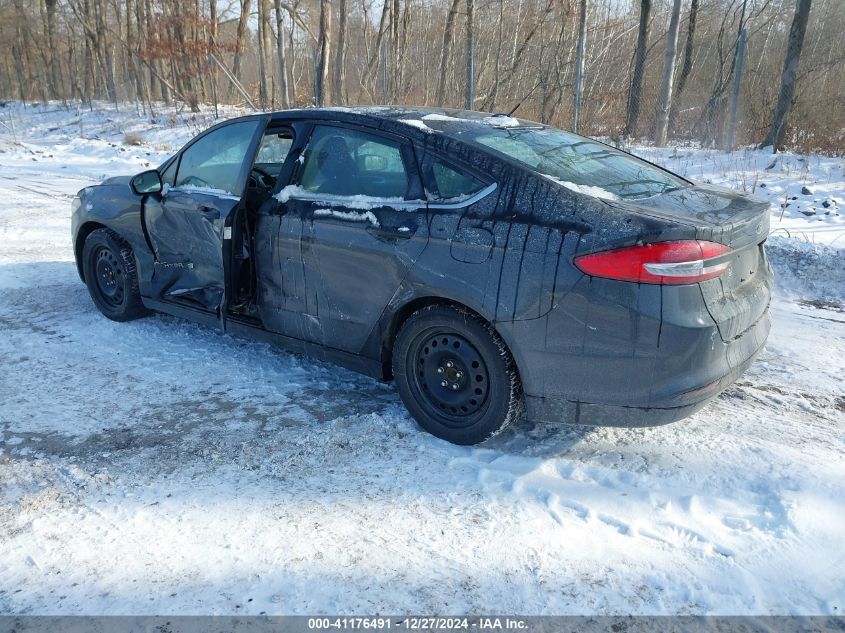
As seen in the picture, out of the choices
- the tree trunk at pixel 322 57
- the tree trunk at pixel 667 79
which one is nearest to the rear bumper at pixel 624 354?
the tree trunk at pixel 667 79

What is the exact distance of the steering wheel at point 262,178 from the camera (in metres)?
4.39

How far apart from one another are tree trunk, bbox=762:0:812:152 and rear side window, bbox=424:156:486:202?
38.0 feet

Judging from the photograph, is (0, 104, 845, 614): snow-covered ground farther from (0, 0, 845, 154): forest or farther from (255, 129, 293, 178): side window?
(0, 0, 845, 154): forest

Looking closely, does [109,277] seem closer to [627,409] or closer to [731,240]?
[627,409]

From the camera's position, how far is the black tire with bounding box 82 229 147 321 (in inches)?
198

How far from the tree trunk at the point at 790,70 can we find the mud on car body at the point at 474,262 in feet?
34.0

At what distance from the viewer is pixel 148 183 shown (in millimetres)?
4773

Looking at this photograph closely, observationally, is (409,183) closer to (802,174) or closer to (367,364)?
(367,364)

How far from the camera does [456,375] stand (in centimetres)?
335

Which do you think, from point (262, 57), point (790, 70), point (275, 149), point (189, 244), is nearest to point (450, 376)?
point (275, 149)

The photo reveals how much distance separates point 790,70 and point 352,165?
38.5 ft

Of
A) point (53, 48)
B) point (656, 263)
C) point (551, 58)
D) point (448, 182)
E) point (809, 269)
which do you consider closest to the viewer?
point (656, 263)

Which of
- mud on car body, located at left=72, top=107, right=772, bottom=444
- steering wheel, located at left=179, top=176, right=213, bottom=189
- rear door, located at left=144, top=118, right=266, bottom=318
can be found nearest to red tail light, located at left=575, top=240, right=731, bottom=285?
mud on car body, located at left=72, top=107, right=772, bottom=444

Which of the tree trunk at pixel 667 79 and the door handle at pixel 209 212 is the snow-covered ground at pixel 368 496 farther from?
the tree trunk at pixel 667 79
